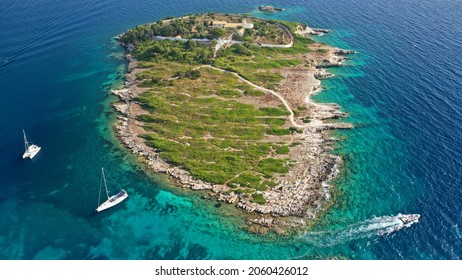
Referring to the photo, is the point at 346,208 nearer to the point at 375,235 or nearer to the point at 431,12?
the point at 375,235

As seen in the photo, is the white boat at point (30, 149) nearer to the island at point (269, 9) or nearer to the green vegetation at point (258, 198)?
the green vegetation at point (258, 198)

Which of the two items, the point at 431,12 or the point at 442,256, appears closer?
the point at 442,256

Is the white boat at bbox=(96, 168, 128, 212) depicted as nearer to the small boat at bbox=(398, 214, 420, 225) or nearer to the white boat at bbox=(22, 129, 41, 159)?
the white boat at bbox=(22, 129, 41, 159)

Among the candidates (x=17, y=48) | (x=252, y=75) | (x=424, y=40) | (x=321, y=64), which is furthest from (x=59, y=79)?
(x=424, y=40)

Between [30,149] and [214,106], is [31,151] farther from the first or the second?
[214,106]

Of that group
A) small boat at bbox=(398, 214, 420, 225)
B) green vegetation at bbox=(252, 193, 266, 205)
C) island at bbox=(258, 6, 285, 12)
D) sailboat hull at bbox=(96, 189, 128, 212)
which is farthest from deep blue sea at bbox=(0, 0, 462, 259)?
island at bbox=(258, 6, 285, 12)

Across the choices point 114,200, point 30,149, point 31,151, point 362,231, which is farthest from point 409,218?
point 30,149

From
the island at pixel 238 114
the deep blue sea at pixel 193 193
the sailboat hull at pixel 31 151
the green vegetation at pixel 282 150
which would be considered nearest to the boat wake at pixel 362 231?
the deep blue sea at pixel 193 193
